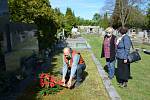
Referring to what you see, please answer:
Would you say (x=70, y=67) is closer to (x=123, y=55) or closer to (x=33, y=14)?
(x=123, y=55)

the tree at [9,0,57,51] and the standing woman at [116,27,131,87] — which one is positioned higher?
the tree at [9,0,57,51]

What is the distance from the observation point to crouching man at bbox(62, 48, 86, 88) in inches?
348

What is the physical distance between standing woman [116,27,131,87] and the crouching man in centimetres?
120

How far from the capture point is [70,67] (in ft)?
30.3

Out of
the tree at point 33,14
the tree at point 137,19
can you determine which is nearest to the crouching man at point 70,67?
the tree at point 33,14

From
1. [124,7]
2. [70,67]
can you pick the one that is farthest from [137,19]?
[70,67]

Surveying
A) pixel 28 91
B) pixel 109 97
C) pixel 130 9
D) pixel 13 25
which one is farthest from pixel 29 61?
pixel 130 9

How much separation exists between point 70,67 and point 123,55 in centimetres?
160

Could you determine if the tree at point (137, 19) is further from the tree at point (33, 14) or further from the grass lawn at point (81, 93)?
the grass lawn at point (81, 93)

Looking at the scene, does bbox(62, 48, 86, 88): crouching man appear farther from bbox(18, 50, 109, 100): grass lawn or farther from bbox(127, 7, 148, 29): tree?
bbox(127, 7, 148, 29): tree

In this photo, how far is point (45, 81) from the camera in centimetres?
873

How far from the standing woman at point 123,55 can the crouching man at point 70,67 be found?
3.94 ft

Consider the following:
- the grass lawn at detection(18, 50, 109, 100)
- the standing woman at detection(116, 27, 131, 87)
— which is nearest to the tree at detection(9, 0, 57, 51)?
the grass lawn at detection(18, 50, 109, 100)

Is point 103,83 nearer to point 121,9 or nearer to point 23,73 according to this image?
point 23,73
